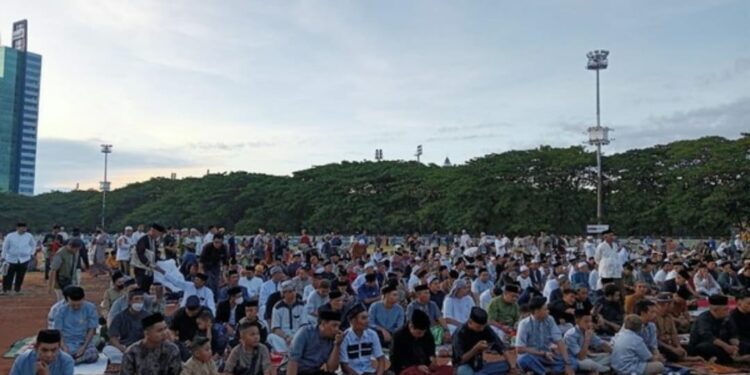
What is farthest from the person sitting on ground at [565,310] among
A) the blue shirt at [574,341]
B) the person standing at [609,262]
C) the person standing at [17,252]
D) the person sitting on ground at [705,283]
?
the person standing at [17,252]

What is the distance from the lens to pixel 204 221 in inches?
2237

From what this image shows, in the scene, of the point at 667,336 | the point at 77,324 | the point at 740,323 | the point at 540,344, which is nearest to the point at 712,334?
the point at 740,323

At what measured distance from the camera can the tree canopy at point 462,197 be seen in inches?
1534

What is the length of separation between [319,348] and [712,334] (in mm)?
5845

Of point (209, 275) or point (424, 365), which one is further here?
point (209, 275)

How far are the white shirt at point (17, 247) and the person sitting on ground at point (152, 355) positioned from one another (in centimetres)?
1078

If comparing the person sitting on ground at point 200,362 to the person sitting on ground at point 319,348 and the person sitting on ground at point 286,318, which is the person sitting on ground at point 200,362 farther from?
the person sitting on ground at point 286,318

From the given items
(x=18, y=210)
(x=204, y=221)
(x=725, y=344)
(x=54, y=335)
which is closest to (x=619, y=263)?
(x=725, y=344)

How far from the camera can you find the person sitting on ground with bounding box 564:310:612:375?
806cm

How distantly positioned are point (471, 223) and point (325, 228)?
13.4m

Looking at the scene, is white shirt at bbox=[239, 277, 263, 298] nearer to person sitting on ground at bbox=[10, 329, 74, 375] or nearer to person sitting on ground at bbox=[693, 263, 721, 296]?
person sitting on ground at bbox=[10, 329, 74, 375]

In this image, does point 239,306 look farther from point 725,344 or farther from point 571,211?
point 571,211

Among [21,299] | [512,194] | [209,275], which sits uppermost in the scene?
[512,194]

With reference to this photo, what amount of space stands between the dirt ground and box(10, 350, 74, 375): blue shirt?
3.57 meters
